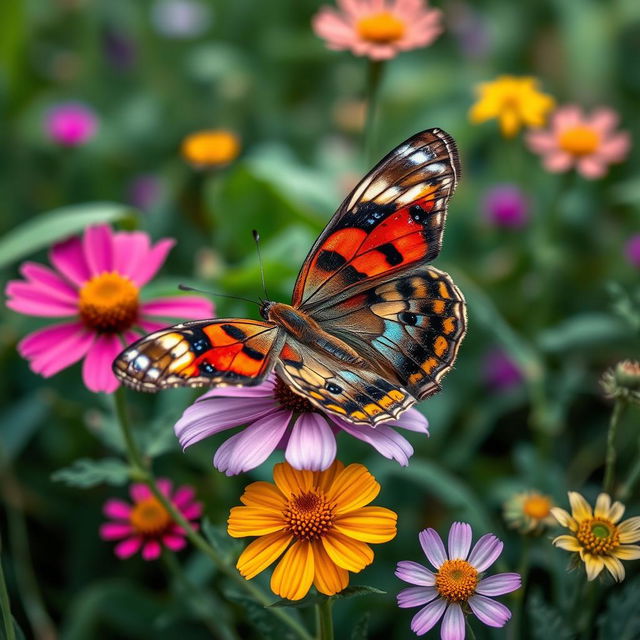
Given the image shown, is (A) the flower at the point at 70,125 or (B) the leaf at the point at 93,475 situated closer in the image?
(B) the leaf at the point at 93,475

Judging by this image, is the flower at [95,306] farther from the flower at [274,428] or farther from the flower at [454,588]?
the flower at [454,588]

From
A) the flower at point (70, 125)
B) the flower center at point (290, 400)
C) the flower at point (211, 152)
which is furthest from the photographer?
the flower at point (70, 125)

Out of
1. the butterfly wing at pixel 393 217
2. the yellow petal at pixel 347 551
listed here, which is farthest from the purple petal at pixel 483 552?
the butterfly wing at pixel 393 217

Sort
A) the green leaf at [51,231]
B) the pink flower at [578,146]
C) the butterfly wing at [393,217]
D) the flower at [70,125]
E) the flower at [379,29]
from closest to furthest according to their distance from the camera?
the butterfly wing at [393,217]
the green leaf at [51,231]
the flower at [379,29]
the pink flower at [578,146]
the flower at [70,125]

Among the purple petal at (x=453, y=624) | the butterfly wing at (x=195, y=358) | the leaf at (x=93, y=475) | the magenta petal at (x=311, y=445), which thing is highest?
the butterfly wing at (x=195, y=358)

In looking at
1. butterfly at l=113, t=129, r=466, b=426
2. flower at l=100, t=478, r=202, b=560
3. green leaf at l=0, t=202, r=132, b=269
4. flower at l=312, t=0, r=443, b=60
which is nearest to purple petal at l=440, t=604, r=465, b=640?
butterfly at l=113, t=129, r=466, b=426

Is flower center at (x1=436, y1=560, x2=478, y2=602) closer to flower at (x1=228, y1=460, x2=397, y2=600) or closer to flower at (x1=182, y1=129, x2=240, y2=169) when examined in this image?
flower at (x1=228, y1=460, x2=397, y2=600)

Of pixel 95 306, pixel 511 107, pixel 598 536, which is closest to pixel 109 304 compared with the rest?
pixel 95 306
